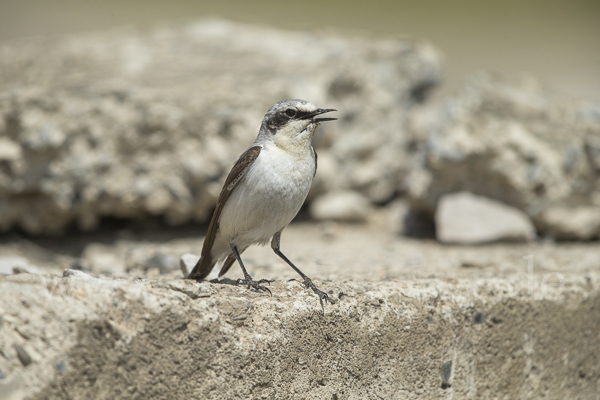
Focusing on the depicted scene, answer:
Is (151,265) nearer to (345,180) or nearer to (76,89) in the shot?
(76,89)

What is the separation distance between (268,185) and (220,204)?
1.65ft

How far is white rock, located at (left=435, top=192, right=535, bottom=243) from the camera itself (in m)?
6.46

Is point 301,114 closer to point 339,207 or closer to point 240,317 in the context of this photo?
point 240,317

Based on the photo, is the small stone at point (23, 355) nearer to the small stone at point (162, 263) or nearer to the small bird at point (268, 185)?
the small bird at point (268, 185)

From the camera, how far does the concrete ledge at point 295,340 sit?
2.61 metres

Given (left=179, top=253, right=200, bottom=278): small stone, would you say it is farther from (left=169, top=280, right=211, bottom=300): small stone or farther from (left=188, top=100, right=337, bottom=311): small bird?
(left=169, top=280, right=211, bottom=300): small stone

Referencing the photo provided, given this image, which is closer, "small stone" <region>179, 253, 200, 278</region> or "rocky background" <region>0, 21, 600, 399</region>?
"rocky background" <region>0, 21, 600, 399</region>

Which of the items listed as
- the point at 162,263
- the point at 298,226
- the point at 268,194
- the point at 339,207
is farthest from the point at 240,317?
the point at 339,207

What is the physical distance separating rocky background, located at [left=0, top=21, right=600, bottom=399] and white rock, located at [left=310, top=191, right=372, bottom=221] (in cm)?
3

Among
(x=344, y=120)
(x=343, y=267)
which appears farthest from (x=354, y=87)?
(x=343, y=267)

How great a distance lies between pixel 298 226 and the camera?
727 centimetres

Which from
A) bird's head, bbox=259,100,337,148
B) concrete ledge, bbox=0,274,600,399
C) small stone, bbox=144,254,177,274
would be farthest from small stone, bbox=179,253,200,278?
bird's head, bbox=259,100,337,148

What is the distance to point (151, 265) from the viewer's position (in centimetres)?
515

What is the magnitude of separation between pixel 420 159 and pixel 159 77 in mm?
3445
